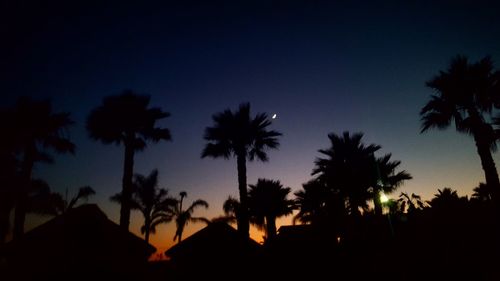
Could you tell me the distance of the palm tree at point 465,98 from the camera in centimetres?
1712

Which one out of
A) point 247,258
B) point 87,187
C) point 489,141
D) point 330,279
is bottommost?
point 330,279

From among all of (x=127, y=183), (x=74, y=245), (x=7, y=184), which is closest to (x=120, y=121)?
(x=127, y=183)

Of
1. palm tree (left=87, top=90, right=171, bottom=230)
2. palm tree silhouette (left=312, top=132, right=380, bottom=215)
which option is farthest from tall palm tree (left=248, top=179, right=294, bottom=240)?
palm tree (left=87, top=90, right=171, bottom=230)

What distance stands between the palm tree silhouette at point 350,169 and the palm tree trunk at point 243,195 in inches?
219

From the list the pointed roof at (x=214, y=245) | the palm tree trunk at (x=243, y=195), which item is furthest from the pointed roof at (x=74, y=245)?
the palm tree trunk at (x=243, y=195)

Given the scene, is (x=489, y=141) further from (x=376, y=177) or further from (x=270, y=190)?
(x=270, y=190)

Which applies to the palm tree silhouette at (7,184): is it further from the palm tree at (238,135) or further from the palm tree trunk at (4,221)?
the palm tree at (238,135)

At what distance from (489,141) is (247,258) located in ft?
42.9

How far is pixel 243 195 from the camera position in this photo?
834 inches

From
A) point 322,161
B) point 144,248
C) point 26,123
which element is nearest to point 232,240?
point 144,248

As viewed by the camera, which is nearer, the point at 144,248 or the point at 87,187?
the point at 144,248

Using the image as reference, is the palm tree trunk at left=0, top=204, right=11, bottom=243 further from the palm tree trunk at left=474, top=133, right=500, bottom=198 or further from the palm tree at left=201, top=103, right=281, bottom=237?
the palm tree trunk at left=474, top=133, right=500, bottom=198

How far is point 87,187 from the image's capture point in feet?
105

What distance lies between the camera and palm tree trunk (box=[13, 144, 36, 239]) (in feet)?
63.4
